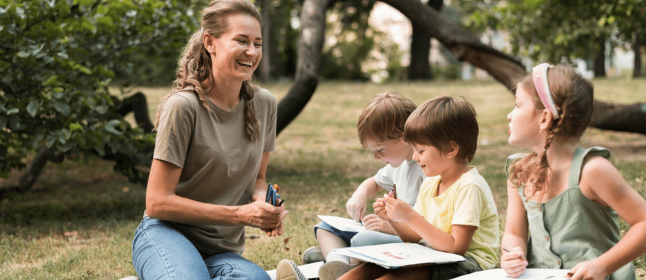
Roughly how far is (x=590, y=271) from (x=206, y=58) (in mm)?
1797

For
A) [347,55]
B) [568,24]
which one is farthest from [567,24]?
[347,55]

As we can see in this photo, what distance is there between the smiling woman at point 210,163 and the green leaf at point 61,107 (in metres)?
2.23

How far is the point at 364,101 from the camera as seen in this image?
16.0 metres

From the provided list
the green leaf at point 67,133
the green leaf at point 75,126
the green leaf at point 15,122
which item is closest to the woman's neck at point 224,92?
the green leaf at point 75,126

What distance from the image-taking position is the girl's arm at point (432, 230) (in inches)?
92.6

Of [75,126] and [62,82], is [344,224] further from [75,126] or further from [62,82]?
[62,82]

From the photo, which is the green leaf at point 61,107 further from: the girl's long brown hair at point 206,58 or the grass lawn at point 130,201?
the girl's long brown hair at point 206,58

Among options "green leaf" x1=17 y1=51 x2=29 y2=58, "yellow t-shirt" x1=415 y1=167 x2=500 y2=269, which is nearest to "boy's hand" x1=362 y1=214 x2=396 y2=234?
"yellow t-shirt" x1=415 y1=167 x2=500 y2=269

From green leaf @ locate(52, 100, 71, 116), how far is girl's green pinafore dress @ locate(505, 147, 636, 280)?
3668mm

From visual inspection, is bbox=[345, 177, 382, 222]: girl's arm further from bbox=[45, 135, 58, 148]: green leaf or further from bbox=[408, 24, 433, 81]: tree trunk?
bbox=[408, 24, 433, 81]: tree trunk

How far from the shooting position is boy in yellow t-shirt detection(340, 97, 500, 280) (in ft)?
7.79

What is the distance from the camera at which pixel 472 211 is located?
2354 millimetres

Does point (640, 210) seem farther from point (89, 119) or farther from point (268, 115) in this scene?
point (89, 119)

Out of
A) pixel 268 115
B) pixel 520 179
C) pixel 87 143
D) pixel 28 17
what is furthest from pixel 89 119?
pixel 520 179
